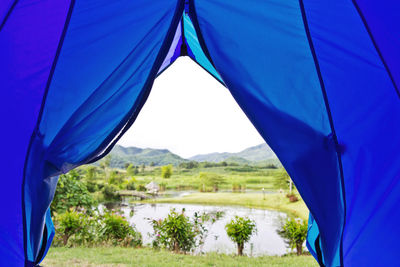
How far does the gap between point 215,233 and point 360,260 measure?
2599 millimetres

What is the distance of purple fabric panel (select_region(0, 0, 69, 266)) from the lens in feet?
5.12

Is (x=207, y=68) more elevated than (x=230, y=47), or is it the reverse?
(x=207, y=68)

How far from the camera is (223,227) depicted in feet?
13.3

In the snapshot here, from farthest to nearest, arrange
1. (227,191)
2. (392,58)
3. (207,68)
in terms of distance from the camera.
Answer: (227,191) → (207,68) → (392,58)

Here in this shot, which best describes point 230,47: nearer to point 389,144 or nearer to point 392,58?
point 392,58

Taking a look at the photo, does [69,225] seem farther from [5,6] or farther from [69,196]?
[5,6]

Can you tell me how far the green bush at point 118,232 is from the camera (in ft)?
12.3

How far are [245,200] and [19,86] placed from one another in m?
4.00

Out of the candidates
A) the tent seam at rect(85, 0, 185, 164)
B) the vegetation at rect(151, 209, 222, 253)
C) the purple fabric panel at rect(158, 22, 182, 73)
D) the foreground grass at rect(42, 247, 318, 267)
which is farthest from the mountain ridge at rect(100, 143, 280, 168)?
the tent seam at rect(85, 0, 185, 164)

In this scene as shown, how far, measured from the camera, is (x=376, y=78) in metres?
1.51

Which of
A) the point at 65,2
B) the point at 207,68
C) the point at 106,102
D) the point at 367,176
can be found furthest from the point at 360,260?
the point at 65,2

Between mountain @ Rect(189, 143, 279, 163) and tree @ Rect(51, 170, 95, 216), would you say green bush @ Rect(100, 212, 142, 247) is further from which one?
mountain @ Rect(189, 143, 279, 163)

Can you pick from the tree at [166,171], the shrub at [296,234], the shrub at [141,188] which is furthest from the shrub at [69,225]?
the shrub at [296,234]

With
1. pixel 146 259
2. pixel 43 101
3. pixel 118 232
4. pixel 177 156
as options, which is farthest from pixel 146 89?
pixel 177 156
